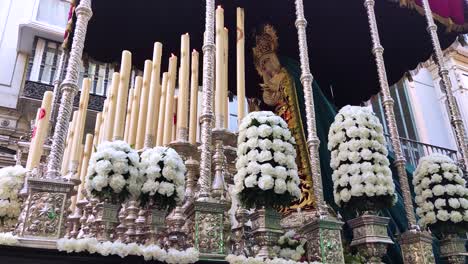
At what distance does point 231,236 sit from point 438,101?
31.2ft

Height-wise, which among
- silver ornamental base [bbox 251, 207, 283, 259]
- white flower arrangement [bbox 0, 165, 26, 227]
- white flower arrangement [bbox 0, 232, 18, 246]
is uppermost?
white flower arrangement [bbox 0, 165, 26, 227]

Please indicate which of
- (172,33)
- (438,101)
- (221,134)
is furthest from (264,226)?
(438,101)

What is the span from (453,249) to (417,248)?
42cm

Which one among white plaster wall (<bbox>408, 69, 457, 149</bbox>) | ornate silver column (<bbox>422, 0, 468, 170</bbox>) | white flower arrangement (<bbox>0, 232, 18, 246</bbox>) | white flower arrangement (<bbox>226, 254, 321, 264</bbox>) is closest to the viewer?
white flower arrangement (<bbox>0, 232, 18, 246</bbox>)

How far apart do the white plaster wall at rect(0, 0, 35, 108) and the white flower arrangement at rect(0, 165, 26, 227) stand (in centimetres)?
733

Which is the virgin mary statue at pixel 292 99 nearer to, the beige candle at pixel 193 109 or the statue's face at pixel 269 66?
the statue's face at pixel 269 66

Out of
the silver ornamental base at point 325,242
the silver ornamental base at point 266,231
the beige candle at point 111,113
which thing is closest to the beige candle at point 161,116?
the beige candle at point 111,113

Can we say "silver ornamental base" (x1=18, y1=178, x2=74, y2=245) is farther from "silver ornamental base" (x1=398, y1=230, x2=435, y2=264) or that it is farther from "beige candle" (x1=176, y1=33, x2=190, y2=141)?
"silver ornamental base" (x1=398, y1=230, x2=435, y2=264)

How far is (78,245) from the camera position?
7.29 ft

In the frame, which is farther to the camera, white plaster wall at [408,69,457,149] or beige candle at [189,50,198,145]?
white plaster wall at [408,69,457,149]

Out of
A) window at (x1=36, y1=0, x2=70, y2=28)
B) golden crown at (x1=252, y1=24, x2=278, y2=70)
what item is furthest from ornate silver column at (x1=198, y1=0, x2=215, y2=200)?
window at (x1=36, y1=0, x2=70, y2=28)

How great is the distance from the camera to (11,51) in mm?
9969

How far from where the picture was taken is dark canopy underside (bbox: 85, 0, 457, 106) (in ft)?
16.8

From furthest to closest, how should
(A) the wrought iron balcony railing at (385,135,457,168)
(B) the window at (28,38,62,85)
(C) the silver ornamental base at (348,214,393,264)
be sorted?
(B) the window at (28,38,62,85), (A) the wrought iron balcony railing at (385,135,457,168), (C) the silver ornamental base at (348,214,393,264)
